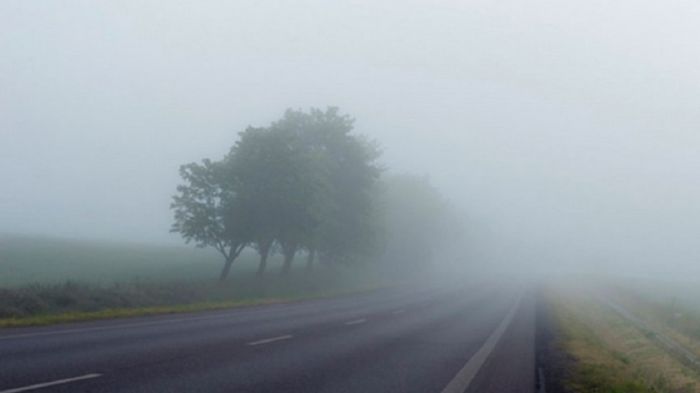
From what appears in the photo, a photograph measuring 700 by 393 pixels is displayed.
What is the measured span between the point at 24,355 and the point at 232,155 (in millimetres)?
36741

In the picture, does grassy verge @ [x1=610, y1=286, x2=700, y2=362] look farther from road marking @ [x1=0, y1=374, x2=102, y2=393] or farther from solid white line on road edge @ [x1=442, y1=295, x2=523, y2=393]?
Result: road marking @ [x1=0, y1=374, x2=102, y2=393]

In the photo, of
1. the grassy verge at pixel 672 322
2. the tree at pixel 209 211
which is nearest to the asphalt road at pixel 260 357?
the grassy verge at pixel 672 322

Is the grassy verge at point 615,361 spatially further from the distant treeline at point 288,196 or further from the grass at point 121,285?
the distant treeline at point 288,196

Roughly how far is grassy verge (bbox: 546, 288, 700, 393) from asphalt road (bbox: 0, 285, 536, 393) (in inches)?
44.8

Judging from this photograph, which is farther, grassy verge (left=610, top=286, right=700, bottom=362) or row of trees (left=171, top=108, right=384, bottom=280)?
row of trees (left=171, top=108, right=384, bottom=280)

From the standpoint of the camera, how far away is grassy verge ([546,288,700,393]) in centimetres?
1709

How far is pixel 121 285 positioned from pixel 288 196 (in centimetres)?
1906

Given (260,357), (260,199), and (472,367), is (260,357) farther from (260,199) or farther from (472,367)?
(260,199)

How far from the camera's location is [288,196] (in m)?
51.3

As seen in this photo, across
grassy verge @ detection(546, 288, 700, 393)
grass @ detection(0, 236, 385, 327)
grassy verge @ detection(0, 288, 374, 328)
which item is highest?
grass @ detection(0, 236, 385, 327)

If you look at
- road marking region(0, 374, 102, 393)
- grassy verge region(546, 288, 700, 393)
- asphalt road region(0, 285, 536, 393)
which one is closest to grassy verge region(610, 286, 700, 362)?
grassy verge region(546, 288, 700, 393)

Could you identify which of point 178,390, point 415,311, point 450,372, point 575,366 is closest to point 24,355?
point 178,390

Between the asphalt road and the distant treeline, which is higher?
the distant treeline

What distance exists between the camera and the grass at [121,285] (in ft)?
85.2
